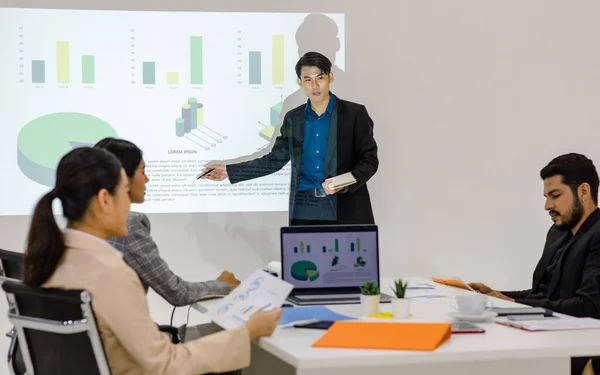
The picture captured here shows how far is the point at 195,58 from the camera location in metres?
5.01

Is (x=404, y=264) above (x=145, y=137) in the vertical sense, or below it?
below

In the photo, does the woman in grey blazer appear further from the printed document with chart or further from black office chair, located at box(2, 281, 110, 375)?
black office chair, located at box(2, 281, 110, 375)

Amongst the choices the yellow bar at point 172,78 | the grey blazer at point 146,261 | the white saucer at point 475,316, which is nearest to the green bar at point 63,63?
the yellow bar at point 172,78

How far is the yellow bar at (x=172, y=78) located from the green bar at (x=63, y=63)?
61cm

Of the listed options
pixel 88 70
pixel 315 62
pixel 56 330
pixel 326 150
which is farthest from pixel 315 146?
pixel 56 330

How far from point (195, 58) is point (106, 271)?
3.29 m

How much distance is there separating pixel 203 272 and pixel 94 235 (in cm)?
310

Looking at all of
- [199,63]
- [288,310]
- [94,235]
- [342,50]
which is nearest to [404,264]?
[342,50]

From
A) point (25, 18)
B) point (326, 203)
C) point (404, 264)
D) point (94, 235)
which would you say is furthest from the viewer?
point (404, 264)

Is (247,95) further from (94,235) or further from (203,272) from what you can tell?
(94,235)

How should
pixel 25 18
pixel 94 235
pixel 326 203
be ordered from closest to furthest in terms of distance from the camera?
1. pixel 94 235
2. pixel 326 203
3. pixel 25 18

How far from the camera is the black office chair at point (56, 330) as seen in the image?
1.85 meters

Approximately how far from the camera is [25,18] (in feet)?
16.0

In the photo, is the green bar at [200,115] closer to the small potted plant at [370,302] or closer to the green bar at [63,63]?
the green bar at [63,63]
